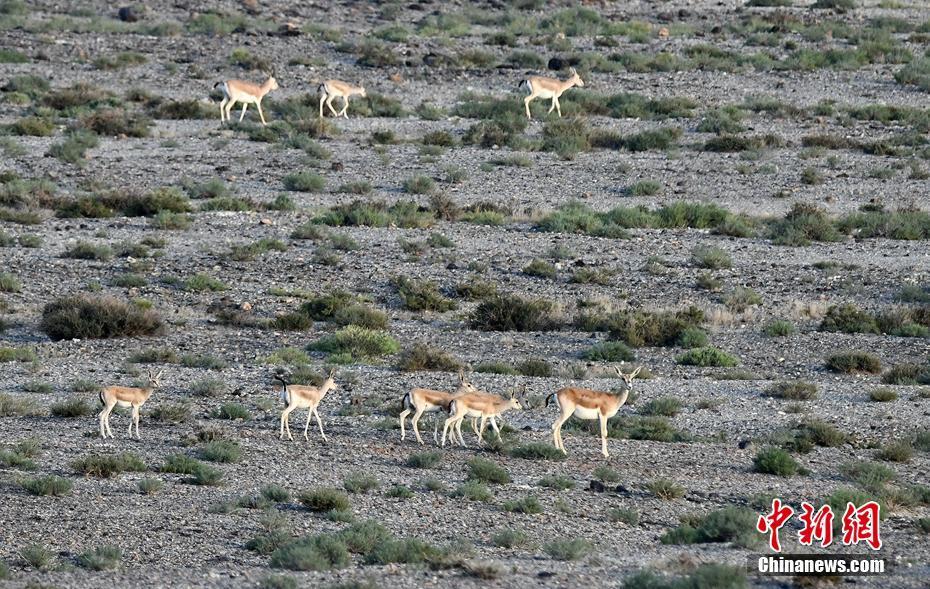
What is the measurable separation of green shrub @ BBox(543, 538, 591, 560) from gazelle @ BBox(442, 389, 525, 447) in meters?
4.03

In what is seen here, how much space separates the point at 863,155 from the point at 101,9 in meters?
31.4

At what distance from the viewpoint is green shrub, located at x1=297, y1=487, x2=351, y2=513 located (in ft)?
48.6

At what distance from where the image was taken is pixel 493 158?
1491 inches

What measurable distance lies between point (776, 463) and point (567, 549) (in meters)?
4.36

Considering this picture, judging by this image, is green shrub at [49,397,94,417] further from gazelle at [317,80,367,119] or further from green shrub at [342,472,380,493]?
gazelle at [317,80,367,119]

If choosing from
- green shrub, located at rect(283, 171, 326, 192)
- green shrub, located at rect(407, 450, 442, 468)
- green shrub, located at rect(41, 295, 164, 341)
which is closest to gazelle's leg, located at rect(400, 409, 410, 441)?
green shrub, located at rect(407, 450, 442, 468)

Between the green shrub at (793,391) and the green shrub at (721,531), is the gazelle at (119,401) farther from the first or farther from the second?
the green shrub at (793,391)

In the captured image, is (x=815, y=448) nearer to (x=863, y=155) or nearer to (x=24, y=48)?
(x=863, y=155)

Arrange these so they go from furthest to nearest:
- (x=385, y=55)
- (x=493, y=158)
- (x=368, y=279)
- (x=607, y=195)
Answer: (x=385, y=55) < (x=493, y=158) < (x=607, y=195) < (x=368, y=279)

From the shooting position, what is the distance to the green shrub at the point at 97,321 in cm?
2380

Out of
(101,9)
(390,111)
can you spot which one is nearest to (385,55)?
(390,111)

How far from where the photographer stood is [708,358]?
22.9 metres

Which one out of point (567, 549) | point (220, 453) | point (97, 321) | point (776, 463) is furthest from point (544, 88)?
point (567, 549)

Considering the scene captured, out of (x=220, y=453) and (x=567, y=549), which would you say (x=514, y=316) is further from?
(x=567, y=549)
